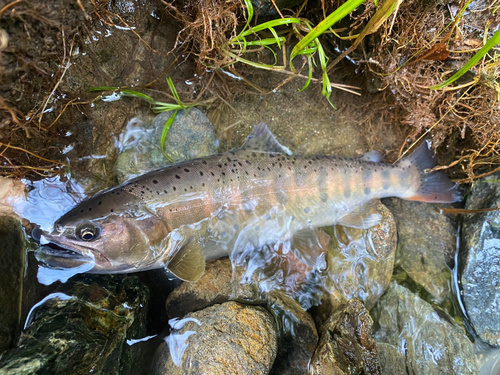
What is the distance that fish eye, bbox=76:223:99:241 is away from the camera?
2.34 metres

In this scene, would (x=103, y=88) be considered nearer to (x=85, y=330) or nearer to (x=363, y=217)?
(x=85, y=330)

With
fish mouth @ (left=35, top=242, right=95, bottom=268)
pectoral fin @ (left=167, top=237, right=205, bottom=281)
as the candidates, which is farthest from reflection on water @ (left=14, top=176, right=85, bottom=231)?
pectoral fin @ (left=167, top=237, right=205, bottom=281)

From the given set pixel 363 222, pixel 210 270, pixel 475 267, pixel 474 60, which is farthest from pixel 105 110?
pixel 475 267

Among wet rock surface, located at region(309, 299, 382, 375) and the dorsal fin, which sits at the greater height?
the dorsal fin

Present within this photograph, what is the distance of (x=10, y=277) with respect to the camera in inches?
93.7

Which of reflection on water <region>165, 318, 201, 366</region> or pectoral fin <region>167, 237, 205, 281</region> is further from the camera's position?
pectoral fin <region>167, 237, 205, 281</region>

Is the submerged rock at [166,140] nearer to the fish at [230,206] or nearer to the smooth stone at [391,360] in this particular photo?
the fish at [230,206]

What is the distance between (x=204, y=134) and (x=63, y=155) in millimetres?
1398

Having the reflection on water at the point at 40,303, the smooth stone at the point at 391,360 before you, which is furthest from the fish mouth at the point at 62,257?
the smooth stone at the point at 391,360

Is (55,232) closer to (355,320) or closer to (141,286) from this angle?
(141,286)

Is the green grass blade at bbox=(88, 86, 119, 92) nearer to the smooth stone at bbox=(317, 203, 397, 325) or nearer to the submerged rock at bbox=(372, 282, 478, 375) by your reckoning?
the smooth stone at bbox=(317, 203, 397, 325)

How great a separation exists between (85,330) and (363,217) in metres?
2.81

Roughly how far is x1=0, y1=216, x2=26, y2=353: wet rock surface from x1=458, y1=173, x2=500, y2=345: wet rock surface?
171 inches

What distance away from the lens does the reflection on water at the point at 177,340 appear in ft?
8.10
